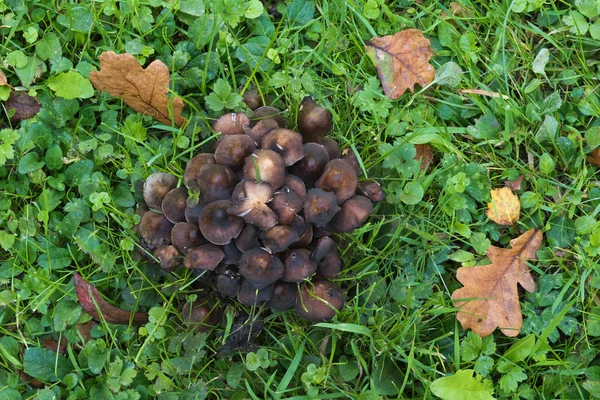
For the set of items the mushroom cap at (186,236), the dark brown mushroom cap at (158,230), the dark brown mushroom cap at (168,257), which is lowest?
the dark brown mushroom cap at (168,257)

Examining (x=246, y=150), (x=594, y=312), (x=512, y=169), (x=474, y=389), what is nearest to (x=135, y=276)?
(x=246, y=150)

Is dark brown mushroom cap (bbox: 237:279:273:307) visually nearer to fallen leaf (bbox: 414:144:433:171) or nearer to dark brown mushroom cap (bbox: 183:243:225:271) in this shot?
dark brown mushroom cap (bbox: 183:243:225:271)

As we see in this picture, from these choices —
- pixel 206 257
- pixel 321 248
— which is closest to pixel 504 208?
pixel 321 248

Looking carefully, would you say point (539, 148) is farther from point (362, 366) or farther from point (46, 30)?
point (46, 30)

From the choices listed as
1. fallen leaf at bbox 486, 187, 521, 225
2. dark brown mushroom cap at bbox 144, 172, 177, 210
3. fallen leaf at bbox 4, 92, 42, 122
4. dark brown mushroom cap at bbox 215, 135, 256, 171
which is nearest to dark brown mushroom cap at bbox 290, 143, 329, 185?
dark brown mushroom cap at bbox 215, 135, 256, 171

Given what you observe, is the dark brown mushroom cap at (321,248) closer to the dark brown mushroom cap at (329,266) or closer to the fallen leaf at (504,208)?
the dark brown mushroom cap at (329,266)

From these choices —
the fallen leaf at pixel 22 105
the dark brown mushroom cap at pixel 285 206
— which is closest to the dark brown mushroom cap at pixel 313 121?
the dark brown mushroom cap at pixel 285 206
